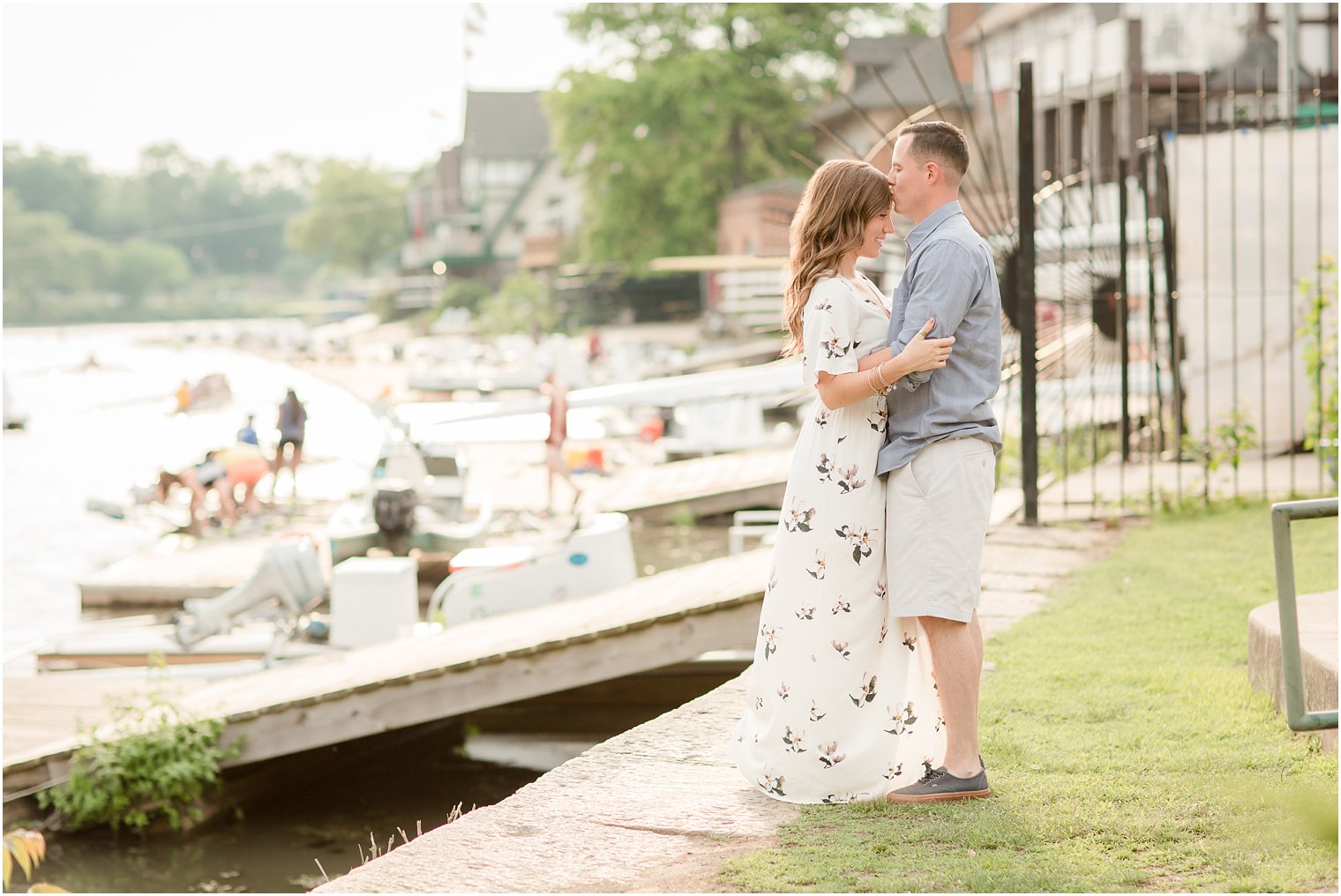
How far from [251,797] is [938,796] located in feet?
18.8

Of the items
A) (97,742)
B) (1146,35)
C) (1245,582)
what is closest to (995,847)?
(1245,582)

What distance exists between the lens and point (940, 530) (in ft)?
12.1

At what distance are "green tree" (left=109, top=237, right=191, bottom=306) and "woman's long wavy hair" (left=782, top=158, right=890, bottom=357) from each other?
15445 centimetres

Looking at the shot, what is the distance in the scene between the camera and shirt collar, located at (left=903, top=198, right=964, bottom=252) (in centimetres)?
374

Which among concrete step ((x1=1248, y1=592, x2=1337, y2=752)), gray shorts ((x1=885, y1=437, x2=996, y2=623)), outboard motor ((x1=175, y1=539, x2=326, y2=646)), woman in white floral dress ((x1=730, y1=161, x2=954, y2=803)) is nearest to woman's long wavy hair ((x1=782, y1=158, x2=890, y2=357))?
woman in white floral dress ((x1=730, y1=161, x2=954, y2=803))

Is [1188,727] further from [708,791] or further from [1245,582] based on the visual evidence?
[1245,582]

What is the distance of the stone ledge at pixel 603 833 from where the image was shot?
3.54m

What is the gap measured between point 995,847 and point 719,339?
47.5 m

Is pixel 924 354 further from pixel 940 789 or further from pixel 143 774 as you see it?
pixel 143 774

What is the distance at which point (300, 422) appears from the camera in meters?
22.0

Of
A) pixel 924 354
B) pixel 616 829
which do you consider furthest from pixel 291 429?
pixel 924 354

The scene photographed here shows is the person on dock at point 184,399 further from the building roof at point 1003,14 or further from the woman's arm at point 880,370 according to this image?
the woman's arm at point 880,370

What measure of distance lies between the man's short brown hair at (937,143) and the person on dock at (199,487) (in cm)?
1699

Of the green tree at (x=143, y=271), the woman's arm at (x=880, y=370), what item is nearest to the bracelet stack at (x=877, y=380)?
the woman's arm at (x=880, y=370)
